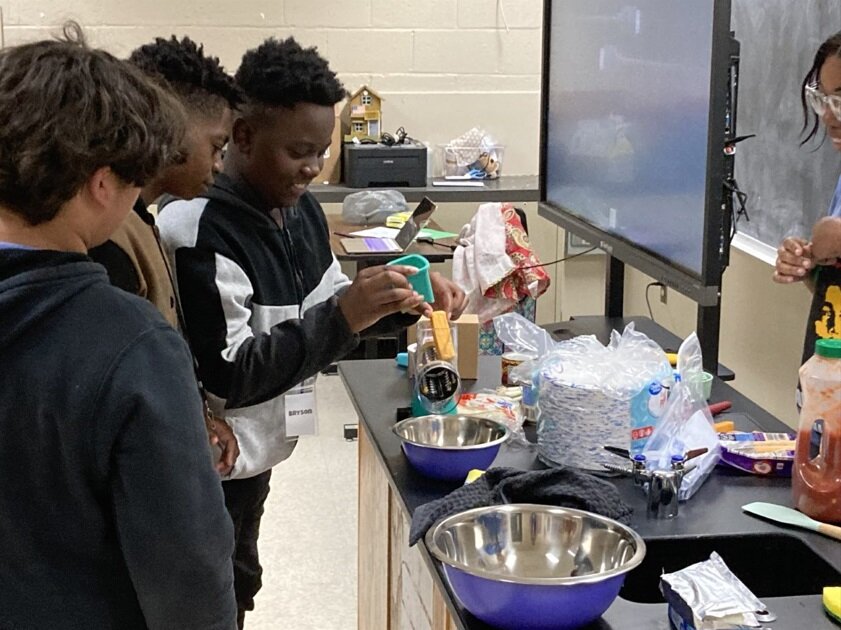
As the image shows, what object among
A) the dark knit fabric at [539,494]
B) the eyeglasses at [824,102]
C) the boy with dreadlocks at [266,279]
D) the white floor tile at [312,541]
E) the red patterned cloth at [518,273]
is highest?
the eyeglasses at [824,102]

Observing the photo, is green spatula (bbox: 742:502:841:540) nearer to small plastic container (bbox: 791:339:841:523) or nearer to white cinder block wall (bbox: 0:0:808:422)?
small plastic container (bbox: 791:339:841:523)

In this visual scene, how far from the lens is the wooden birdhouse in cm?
453

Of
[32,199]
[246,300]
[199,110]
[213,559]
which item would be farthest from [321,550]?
[32,199]

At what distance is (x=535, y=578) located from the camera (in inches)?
43.0

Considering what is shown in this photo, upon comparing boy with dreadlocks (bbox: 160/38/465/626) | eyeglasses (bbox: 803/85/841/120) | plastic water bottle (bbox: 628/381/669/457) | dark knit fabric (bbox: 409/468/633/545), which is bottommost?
dark knit fabric (bbox: 409/468/633/545)

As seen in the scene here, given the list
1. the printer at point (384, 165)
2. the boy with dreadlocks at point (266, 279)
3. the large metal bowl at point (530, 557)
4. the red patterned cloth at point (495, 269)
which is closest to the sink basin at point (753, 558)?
the large metal bowl at point (530, 557)

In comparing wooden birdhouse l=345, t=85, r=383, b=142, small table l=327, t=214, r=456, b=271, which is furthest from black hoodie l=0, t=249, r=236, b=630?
wooden birdhouse l=345, t=85, r=383, b=142

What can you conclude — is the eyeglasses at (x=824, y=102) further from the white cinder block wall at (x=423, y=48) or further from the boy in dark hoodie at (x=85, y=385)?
the white cinder block wall at (x=423, y=48)

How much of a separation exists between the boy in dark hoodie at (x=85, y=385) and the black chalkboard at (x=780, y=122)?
6.91 feet

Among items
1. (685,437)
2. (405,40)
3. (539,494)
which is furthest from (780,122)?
(405,40)

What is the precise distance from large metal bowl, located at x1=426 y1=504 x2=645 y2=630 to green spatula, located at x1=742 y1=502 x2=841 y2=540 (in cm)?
28

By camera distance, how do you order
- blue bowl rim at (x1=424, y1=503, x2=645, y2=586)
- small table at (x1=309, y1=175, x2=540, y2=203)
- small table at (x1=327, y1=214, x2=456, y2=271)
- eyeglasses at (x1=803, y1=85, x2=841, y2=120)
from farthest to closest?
small table at (x1=309, y1=175, x2=540, y2=203) → small table at (x1=327, y1=214, x2=456, y2=271) → eyeglasses at (x1=803, y1=85, x2=841, y2=120) → blue bowl rim at (x1=424, y1=503, x2=645, y2=586)

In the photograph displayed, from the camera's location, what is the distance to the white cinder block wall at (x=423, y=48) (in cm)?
446

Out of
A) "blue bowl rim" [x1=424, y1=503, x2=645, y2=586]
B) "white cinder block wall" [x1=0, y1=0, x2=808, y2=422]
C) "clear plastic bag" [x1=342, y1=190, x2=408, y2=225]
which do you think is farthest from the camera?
"white cinder block wall" [x1=0, y1=0, x2=808, y2=422]
